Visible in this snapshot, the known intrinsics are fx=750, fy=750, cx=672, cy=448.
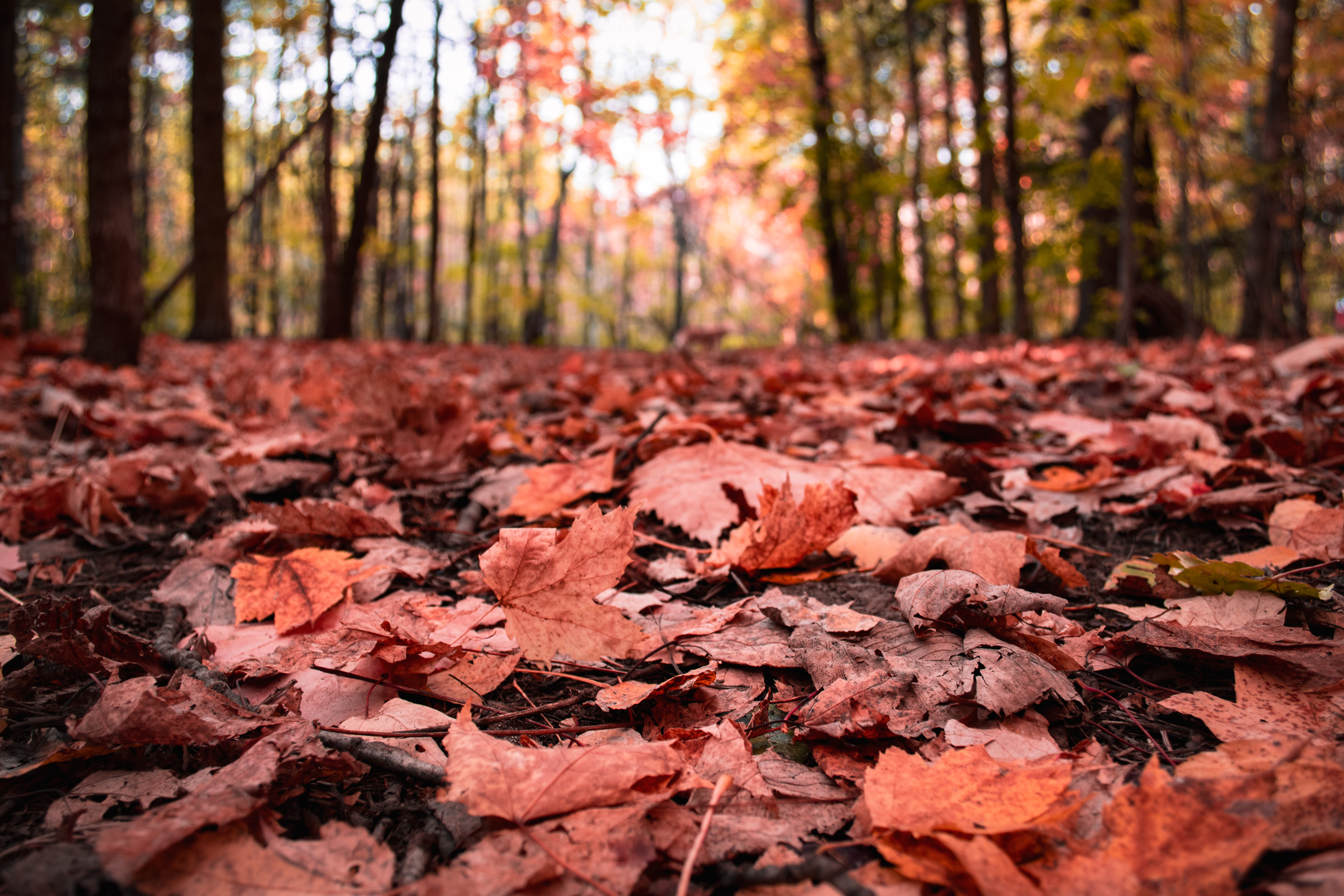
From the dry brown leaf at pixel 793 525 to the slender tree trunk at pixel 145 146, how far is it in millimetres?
15975

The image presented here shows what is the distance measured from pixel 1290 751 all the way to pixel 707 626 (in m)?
0.68

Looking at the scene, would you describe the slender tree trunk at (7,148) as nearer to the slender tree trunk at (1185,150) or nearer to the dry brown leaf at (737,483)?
the dry brown leaf at (737,483)

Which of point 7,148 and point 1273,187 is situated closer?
point 1273,187

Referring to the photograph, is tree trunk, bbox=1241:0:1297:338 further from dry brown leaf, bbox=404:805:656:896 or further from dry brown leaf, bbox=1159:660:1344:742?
dry brown leaf, bbox=404:805:656:896

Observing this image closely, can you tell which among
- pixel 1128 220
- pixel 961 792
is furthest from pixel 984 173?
pixel 961 792

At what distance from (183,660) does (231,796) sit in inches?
16.7

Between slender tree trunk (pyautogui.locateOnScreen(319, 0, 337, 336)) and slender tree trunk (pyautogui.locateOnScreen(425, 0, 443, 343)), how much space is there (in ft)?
5.27

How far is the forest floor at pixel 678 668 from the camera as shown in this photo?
26.2 inches

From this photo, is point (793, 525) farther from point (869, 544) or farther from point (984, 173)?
point (984, 173)

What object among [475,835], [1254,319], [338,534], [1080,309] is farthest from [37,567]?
[1080,309]

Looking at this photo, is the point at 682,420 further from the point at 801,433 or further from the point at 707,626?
the point at 707,626

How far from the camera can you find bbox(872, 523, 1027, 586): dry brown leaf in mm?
1249

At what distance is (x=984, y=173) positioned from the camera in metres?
9.46

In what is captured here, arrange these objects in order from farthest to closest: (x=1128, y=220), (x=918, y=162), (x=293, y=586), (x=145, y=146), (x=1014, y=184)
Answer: (x=145, y=146) → (x=918, y=162) → (x=1014, y=184) → (x=1128, y=220) → (x=293, y=586)
